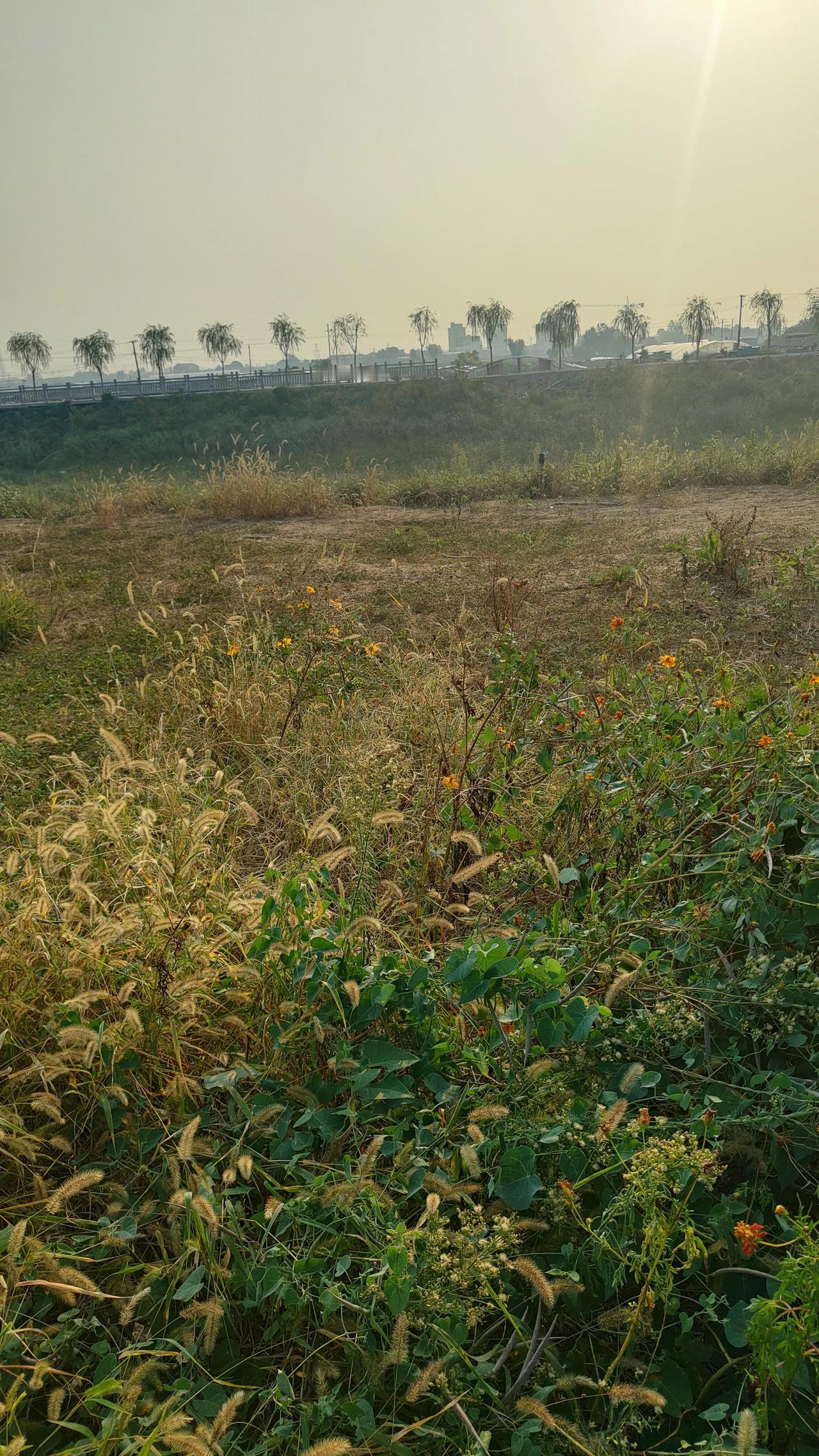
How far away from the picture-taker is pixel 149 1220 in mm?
1668

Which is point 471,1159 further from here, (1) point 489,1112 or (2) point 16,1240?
(2) point 16,1240

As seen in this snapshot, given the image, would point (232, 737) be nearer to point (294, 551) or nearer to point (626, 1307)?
point (626, 1307)

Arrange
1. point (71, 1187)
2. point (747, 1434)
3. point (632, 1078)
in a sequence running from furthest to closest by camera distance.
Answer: point (632, 1078)
point (71, 1187)
point (747, 1434)

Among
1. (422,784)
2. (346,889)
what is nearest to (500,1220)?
(346,889)

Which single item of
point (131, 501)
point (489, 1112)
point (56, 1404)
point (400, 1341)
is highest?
point (131, 501)

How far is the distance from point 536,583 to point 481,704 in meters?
2.76

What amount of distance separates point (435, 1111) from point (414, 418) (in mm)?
37878

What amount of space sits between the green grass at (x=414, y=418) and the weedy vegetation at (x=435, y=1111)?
1091 inches

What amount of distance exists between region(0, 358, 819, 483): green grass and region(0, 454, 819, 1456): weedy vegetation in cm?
2772

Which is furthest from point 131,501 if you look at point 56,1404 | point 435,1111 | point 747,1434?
point 747,1434

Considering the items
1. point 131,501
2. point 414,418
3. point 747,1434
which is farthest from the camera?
point 414,418

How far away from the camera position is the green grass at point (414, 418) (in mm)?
32406

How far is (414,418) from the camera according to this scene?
36969mm

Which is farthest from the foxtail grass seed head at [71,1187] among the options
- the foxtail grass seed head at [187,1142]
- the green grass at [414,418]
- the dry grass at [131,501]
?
the green grass at [414,418]
